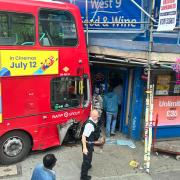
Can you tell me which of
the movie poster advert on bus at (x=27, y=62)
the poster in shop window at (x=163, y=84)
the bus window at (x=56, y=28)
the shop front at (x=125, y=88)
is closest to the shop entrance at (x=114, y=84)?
the shop front at (x=125, y=88)

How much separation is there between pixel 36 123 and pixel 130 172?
2488mm

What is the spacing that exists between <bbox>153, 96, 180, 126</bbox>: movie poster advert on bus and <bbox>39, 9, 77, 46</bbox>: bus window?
3017 mm

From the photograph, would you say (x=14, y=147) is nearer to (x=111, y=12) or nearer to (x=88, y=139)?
(x=88, y=139)

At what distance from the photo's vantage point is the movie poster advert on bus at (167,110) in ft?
31.2

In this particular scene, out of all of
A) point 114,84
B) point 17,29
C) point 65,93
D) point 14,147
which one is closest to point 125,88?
point 114,84

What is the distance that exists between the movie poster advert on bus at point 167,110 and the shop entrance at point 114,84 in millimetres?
983

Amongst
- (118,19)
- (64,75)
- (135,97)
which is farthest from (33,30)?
(135,97)

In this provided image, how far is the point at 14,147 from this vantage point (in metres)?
7.87

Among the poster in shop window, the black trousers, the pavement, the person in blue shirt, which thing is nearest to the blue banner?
A: the poster in shop window

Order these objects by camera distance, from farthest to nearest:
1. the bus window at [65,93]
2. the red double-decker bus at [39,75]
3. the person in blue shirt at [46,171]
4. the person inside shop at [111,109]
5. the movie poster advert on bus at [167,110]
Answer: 1. the person inside shop at [111,109]
2. the movie poster advert on bus at [167,110]
3. the bus window at [65,93]
4. the red double-decker bus at [39,75]
5. the person in blue shirt at [46,171]

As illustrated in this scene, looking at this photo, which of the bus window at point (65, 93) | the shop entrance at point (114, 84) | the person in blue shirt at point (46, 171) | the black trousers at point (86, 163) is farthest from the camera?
the shop entrance at point (114, 84)

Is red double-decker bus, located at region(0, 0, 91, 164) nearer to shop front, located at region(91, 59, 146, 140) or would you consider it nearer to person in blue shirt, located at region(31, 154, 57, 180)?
shop front, located at region(91, 59, 146, 140)

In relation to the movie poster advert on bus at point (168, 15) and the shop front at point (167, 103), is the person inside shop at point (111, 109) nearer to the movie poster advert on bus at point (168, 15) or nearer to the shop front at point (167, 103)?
the shop front at point (167, 103)

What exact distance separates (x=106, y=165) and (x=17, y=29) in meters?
3.78
